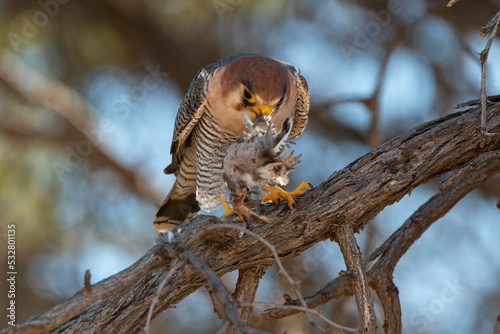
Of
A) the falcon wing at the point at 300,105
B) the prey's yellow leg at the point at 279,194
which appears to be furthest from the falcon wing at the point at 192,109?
the prey's yellow leg at the point at 279,194

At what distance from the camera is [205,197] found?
14.5 feet

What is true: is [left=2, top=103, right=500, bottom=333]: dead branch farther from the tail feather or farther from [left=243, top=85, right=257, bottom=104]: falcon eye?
the tail feather

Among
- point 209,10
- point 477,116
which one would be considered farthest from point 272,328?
point 209,10

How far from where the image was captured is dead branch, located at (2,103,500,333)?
110 inches

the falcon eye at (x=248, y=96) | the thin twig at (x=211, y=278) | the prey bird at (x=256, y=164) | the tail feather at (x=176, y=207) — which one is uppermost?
the tail feather at (x=176, y=207)

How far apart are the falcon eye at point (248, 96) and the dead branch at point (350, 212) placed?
3.13ft

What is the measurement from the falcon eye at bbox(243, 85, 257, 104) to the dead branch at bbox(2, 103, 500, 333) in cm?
95

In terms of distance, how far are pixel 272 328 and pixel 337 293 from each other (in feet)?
8.22

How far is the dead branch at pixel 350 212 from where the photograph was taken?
2.80 m

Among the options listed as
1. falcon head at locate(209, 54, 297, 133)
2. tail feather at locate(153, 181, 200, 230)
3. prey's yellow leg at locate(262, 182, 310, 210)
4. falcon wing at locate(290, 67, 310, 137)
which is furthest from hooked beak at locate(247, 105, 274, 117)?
tail feather at locate(153, 181, 200, 230)

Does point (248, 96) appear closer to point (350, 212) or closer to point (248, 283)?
point (350, 212)

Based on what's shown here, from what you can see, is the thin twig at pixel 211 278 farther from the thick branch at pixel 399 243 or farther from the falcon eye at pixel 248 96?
the falcon eye at pixel 248 96

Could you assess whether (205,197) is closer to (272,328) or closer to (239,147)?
A: (239,147)

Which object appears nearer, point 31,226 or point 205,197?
point 205,197
